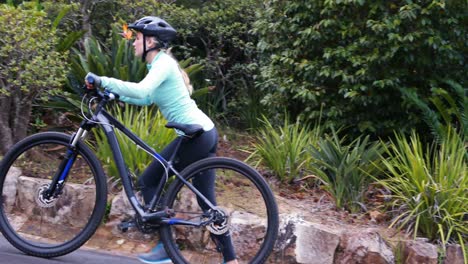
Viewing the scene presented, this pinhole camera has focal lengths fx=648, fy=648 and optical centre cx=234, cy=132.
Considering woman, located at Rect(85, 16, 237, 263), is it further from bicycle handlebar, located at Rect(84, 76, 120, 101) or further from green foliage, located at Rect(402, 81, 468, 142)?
green foliage, located at Rect(402, 81, 468, 142)

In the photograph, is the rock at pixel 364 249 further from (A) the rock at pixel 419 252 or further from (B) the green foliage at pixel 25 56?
(B) the green foliage at pixel 25 56

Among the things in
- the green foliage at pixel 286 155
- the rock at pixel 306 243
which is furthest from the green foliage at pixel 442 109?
the rock at pixel 306 243

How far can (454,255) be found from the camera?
17.2ft

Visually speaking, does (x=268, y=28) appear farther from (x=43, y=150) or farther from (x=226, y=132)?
(x=43, y=150)

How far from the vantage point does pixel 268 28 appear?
7.68 metres

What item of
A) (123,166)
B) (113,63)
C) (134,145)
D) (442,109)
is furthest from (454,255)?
(113,63)

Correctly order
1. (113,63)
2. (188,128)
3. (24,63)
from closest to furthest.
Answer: (188,128) < (24,63) < (113,63)

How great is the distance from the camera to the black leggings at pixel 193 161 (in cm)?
459

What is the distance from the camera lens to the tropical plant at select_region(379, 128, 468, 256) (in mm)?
5355

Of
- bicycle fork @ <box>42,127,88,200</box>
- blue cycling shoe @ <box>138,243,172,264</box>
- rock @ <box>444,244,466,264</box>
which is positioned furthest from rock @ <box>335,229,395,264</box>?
bicycle fork @ <box>42,127,88,200</box>

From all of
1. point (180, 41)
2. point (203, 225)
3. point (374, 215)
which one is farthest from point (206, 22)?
point (203, 225)

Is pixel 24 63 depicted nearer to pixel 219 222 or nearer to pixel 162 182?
pixel 162 182

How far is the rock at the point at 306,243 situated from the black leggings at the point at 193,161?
795mm

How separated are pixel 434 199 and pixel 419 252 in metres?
0.51
